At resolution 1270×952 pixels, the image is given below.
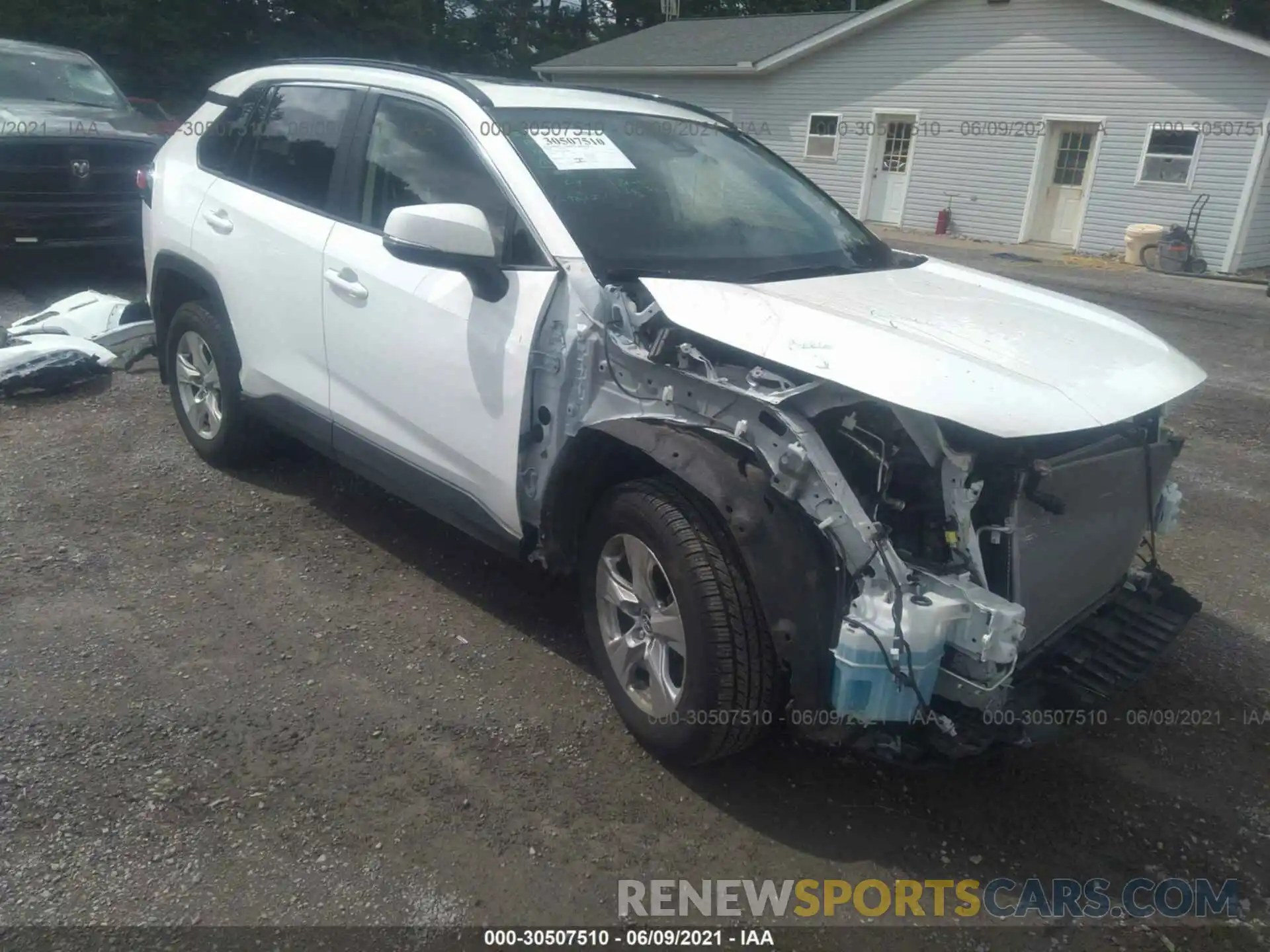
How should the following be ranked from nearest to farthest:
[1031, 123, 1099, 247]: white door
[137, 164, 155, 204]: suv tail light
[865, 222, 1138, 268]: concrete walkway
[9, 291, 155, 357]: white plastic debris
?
1. [137, 164, 155, 204]: suv tail light
2. [9, 291, 155, 357]: white plastic debris
3. [865, 222, 1138, 268]: concrete walkway
4. [1031, 123, 1099, 247]: white door

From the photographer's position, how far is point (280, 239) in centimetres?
409

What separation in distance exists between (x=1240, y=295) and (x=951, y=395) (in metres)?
13.9

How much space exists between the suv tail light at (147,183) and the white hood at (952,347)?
341cm

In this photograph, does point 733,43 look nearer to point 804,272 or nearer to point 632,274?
point 804,272

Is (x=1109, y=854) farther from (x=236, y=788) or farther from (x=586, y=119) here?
(x=586, y=119)

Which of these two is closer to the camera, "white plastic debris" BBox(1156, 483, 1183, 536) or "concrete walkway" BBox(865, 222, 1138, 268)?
"white plastic debris" BBox(1156, 483, 1183, 536)

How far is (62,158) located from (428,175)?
6.36 m

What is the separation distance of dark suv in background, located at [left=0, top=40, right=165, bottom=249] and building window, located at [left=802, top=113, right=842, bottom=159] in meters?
15.9

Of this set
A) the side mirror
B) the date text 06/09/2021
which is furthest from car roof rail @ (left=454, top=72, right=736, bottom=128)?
the date text 06/09/2021

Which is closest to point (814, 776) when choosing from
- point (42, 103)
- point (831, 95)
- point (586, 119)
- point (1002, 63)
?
point (586, 119)

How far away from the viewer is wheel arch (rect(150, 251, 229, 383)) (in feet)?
15.1

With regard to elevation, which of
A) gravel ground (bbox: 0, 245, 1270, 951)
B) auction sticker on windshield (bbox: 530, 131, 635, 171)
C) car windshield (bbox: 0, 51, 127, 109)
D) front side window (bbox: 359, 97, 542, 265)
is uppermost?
auction sticker on windshield (bbox: 530, 131, 635, 171)

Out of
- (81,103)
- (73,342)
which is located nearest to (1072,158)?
(81,103)

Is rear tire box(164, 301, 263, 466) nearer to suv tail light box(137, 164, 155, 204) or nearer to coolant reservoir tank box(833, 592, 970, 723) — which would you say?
suv tail light box(137, 164, 155, 204)
